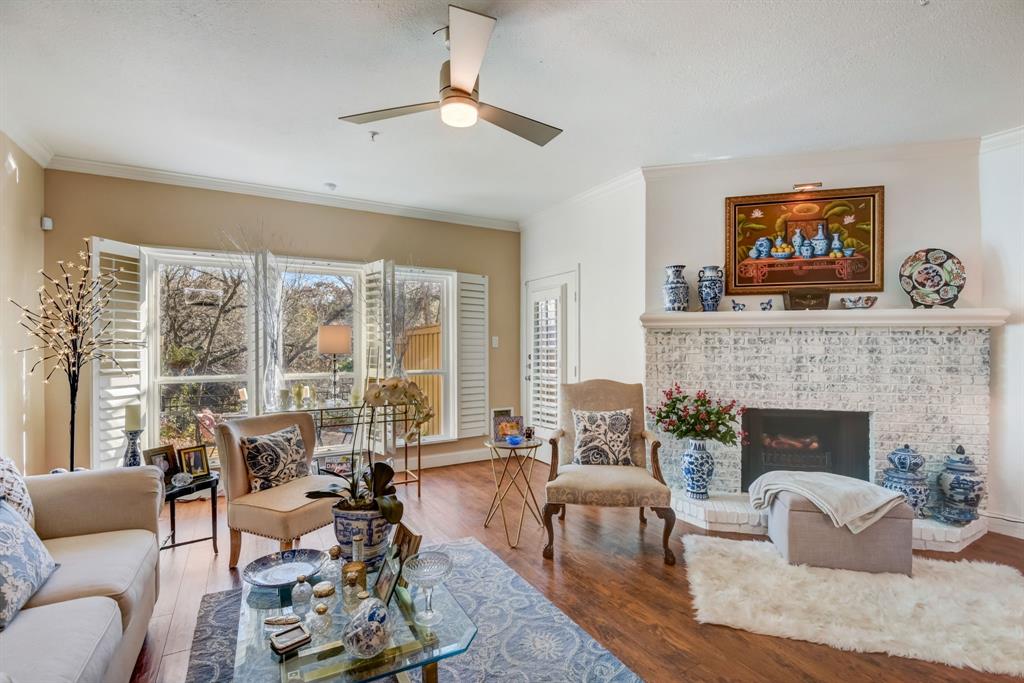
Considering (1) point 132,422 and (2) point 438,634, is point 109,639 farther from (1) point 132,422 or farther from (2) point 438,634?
(1) point 132,422

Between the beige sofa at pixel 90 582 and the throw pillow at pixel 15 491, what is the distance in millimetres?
80

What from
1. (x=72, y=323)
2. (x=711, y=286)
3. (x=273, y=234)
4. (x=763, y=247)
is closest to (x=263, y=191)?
(x=273, y=234)

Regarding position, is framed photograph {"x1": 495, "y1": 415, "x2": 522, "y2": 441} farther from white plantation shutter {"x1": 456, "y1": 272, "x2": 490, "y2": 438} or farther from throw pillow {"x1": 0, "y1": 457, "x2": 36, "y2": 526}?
throw pillow {"x1": 0, "y1": 457, "x2": 36, "y2": 526}

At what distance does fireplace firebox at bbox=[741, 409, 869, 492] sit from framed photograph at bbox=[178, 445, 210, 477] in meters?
3.91

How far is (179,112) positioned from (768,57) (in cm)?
338

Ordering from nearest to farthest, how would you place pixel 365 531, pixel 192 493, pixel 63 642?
1. pixel 63 642
2. pixel 365 531
3. pixel 192 493

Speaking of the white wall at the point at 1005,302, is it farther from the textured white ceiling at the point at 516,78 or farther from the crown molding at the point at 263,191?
the crown molding at the point at 263,191

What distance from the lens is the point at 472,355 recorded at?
17.9 feet

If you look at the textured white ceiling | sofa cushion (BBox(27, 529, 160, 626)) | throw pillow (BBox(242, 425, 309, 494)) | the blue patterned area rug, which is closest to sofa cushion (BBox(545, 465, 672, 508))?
the blue patterned area rug

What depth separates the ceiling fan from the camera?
188 cm

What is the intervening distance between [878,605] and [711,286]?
2.28m

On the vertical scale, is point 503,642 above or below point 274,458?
below

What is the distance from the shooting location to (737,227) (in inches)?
155

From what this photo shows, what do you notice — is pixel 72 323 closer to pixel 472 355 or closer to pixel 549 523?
pixel 549 523
